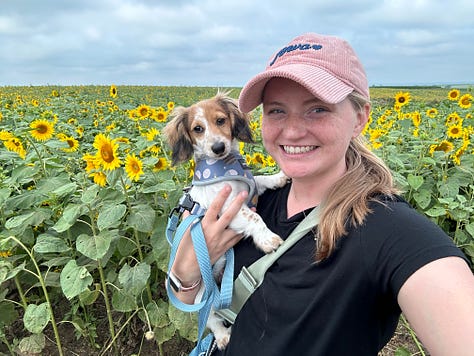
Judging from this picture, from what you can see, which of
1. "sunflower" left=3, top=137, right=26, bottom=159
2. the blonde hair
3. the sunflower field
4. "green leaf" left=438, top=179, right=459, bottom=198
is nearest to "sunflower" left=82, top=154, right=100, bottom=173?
the sunflower field

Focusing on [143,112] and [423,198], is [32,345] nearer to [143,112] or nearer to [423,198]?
[143,112]

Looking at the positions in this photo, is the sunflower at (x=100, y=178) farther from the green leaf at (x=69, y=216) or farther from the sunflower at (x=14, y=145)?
the sunflower at (x=14, y=145)

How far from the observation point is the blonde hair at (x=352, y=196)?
4.58ft

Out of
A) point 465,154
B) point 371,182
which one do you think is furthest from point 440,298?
point 465,154

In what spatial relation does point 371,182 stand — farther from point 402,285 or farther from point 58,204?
point 58,204

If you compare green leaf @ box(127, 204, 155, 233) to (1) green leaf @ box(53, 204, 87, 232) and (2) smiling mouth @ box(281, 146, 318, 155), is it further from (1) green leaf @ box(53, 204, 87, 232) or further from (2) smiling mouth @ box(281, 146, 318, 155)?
(2) smiling mouth @ box(281, 146, 318, 155)

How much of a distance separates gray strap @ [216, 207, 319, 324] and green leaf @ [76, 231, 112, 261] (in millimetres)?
853

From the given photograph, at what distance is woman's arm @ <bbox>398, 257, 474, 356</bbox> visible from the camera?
1.04m

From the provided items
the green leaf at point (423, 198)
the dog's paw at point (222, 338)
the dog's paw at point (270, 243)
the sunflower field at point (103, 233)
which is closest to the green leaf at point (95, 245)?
the sunflower field at point (103, 233)

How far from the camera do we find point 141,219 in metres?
2.39

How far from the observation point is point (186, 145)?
2537 mm

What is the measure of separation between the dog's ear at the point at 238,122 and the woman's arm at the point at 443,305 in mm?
1624

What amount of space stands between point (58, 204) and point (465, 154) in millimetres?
3709

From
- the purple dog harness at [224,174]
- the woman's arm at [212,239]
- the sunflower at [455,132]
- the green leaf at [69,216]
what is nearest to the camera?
the woman's arm at [212,239]
